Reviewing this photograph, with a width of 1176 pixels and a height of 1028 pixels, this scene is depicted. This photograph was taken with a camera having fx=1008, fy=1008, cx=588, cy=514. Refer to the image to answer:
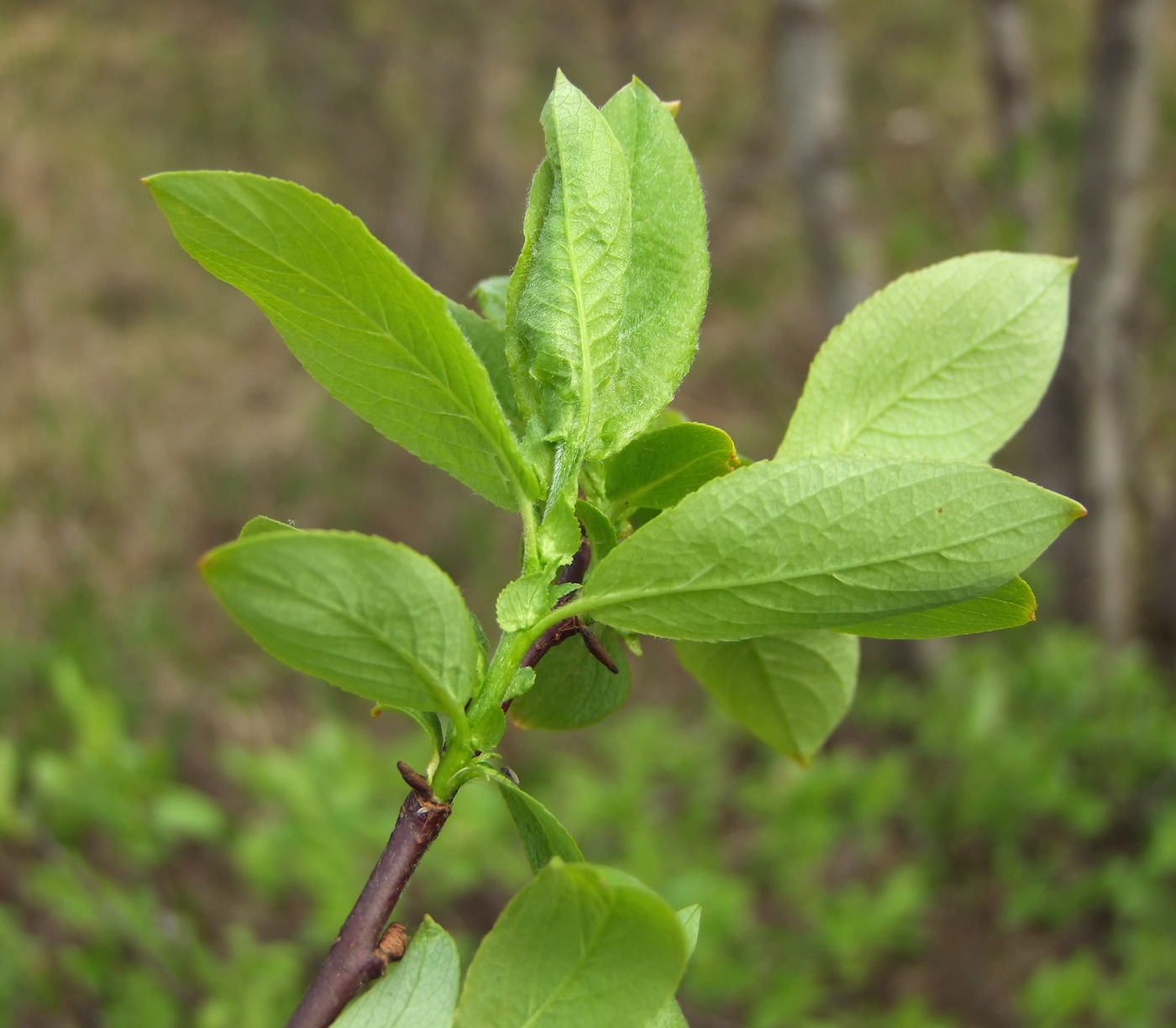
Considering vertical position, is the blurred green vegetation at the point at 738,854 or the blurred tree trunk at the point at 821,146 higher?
the blurred tree trunk at the point at 821,146

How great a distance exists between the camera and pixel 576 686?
0.53 m

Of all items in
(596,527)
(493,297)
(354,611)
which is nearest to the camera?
(354,611)

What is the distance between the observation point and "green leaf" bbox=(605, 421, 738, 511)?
449 millimetres

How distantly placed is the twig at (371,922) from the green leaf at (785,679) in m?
0.20

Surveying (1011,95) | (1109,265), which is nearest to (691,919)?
(1109,265)

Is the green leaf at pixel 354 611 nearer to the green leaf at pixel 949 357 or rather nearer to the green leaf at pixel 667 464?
the green leaf at pixel 667 464

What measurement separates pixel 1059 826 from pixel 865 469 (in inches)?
97.7

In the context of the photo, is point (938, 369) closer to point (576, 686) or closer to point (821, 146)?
point (576, 686)

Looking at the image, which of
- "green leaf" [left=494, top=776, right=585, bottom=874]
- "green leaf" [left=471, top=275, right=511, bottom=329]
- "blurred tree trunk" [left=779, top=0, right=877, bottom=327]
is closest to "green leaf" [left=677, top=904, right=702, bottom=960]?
"green leaf" [left=494, top=776, right=585, bottom=874]

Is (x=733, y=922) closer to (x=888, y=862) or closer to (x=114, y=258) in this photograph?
(x=888, y=862)

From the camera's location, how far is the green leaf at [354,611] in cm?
32

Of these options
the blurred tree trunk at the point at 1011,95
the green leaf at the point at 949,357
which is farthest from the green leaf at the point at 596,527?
the blurred tree trunk at the point at 1011,95

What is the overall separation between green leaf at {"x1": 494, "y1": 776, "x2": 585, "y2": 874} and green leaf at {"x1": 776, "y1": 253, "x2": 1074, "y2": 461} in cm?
23

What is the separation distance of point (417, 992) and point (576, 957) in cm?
7
